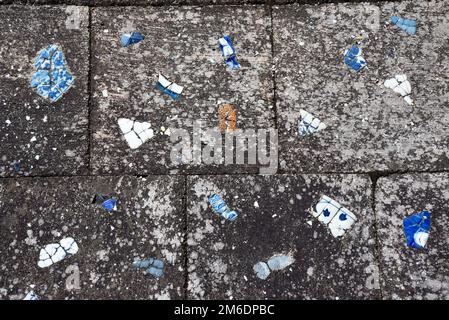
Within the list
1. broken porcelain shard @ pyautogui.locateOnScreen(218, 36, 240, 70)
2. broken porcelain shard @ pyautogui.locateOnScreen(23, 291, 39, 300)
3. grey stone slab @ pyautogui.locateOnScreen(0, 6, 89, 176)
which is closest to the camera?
broken porcelain shard @ pyautogui.locateOnScreen(23, 291, 39, 300)

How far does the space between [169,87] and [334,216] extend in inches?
39.2

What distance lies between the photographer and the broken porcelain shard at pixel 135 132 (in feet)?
7.41

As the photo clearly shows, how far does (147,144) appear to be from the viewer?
2258 millimetres

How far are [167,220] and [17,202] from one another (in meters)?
0.70

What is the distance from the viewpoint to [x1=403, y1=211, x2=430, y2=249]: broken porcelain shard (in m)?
2.19

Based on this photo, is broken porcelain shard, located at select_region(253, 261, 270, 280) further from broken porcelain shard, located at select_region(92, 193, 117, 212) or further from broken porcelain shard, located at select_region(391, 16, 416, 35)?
broken porcelain shard, located at select_region(391, 16, 416, 35)

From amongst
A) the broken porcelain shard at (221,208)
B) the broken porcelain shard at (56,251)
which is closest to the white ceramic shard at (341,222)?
the broken porcelain shard at (221,208)

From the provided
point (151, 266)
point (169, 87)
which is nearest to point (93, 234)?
point (151, 266)

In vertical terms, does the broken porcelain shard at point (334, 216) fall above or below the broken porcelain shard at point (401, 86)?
below

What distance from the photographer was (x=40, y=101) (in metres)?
2.28

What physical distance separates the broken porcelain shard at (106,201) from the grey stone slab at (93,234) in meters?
0.02

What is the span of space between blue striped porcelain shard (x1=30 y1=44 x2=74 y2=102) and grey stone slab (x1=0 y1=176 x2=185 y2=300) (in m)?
0.43

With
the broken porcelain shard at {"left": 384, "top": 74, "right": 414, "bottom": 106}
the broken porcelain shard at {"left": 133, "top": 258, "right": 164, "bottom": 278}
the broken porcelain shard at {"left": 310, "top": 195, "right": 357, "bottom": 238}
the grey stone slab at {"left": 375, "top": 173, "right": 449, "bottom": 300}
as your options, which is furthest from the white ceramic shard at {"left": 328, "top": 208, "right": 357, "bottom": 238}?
the broken porcelain shard at {"left": 133, "top": 258, "right": 164, "bottom": 278}

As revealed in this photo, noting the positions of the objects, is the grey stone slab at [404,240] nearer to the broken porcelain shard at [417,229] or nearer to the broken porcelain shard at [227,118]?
the broken porcelain shard at [417,229]
